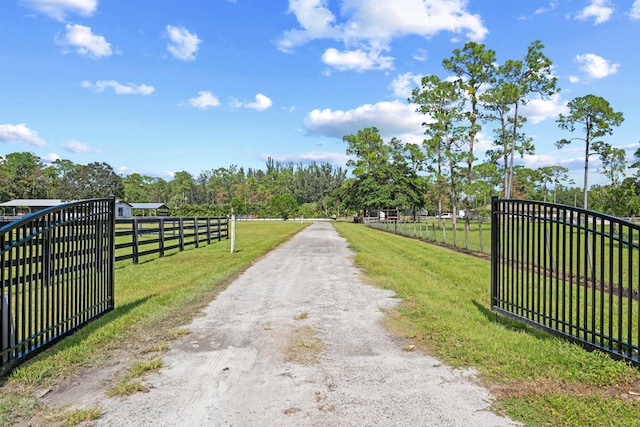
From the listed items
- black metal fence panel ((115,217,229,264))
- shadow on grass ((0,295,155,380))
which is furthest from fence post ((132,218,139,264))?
shadow on grass ((0,295,155,380))

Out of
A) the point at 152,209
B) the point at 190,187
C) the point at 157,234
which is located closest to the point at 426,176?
the point at 157,234

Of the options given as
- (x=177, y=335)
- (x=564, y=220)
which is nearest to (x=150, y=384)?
(x=177, y=335)

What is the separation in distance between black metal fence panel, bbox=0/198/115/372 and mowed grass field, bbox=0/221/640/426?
8.0 inches

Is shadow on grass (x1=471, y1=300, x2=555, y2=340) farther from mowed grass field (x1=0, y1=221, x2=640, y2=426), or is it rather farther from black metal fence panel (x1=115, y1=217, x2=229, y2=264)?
black metal fence panel (x1=115, y1=217, x2=229, y2=264)

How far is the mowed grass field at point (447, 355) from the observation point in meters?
2.97

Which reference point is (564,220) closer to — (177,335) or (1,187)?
(177,335)

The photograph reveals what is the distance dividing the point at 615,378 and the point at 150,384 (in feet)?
13.3

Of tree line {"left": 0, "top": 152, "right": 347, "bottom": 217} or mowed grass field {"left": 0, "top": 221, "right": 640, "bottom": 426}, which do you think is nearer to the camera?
mowed grass field {"left": 0, "top": 221, "right": 640, "bottom": 426}

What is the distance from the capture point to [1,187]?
8188 cm

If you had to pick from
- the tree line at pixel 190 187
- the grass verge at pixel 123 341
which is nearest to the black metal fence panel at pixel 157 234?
the grass verge at pixel 123 341

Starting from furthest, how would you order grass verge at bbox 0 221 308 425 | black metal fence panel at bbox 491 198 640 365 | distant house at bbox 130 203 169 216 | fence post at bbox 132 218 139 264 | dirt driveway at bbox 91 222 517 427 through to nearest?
distant house at bbox 130 203 169 216 < fence post at bbox 132 218 139 264 < black metal fence panel at bbox 491 198 640 365 < grass verge at bbox 0 221 308 425 < dirt driveway at bbox 91 222 517 427

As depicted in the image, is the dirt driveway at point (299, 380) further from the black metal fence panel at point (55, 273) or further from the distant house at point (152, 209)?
the distant house at point (152, 209)

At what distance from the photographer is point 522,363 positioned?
3.86 meters

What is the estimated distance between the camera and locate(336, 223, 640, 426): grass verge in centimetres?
295
